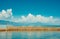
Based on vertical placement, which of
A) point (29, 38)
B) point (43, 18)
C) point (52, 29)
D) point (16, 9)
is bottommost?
point (29, 38)

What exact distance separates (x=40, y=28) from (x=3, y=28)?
124 cm

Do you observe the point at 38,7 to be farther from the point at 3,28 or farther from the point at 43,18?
A: the point at 3,28

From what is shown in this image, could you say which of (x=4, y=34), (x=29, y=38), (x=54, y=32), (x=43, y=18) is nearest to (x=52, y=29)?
(x=54, y=32)

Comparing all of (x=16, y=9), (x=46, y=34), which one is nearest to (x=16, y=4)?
(x=16, y=9)

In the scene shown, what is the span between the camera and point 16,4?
4672 mm

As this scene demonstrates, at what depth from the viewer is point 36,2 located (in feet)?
15.3

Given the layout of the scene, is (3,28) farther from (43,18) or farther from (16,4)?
(43,18)

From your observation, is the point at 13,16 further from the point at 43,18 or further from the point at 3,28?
the point at 43,18

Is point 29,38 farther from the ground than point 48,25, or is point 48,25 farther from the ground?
point 48,25

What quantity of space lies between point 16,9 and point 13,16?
247mm

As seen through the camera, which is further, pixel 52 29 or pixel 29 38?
pixel 52 29

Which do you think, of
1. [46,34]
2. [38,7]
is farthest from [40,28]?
[38,7]

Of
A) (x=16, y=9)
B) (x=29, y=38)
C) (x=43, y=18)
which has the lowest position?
(x=29, y=38)

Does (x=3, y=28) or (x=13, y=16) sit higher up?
(x=13, y=16)
